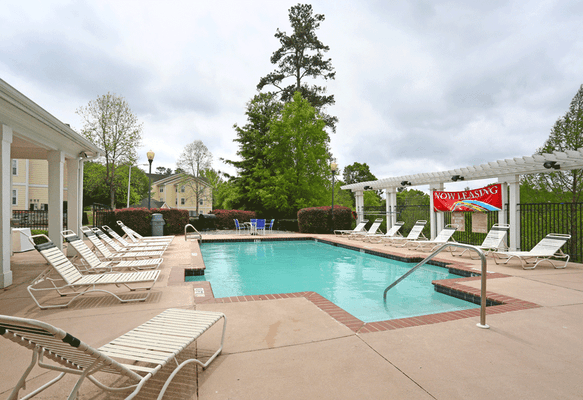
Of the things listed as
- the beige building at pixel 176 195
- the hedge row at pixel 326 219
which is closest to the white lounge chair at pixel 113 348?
the hedge row at pixel 326 219

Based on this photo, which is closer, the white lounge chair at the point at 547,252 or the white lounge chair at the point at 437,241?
the white lounge chair at the point at 547,252

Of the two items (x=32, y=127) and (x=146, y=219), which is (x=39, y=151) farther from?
(x=146, y=219)

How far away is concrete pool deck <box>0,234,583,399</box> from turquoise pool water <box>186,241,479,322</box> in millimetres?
1189

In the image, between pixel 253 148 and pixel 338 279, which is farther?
pixel 253 148

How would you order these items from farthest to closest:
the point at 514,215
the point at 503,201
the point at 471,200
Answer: the point at 471,200
the point at 503,201
the point at 514,215

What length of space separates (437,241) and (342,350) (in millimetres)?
8369

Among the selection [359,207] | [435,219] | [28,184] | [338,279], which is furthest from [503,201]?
[28,184]

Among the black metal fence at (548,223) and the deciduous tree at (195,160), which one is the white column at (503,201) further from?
the deciduous tree at (195,160)

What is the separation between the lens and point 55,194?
758cm

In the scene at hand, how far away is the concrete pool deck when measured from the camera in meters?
2.23

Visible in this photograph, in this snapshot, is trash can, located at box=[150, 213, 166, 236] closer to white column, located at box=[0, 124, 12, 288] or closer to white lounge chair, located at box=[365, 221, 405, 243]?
white column, located at box=[0, 124, 12, 288]

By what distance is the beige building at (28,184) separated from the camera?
2727 centimetres

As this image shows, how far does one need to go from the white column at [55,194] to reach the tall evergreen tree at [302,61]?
1969 centimetres

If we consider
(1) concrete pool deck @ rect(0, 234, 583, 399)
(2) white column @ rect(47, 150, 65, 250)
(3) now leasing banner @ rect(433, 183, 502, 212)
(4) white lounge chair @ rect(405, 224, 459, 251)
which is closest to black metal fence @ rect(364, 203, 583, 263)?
(3) now leasing banner @ rect(433, 183, 502, 212)
